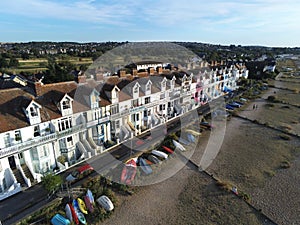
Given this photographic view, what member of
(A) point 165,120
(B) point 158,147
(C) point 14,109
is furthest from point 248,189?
(C) point 14,109

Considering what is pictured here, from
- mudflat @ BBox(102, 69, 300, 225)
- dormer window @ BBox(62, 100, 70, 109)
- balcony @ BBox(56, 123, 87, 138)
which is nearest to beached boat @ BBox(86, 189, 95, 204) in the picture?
mudflat @ BBox(102, 69, 300, 225)

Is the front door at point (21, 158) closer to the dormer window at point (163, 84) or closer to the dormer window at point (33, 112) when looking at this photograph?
the dormer window at point (33, 112)

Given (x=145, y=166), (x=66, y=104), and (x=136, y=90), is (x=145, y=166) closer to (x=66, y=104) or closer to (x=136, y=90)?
(x=66, y=104)

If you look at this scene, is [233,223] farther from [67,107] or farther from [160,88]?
[160,88]

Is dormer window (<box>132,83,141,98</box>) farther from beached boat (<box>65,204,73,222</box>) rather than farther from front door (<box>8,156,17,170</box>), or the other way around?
beached boat (<box>65,204,73,222</box>)

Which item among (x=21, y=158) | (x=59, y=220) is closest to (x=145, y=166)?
(x=59, y=220)

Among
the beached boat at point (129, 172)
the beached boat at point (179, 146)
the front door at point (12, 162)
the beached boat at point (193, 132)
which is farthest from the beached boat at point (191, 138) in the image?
the front door at point (12, 162)
